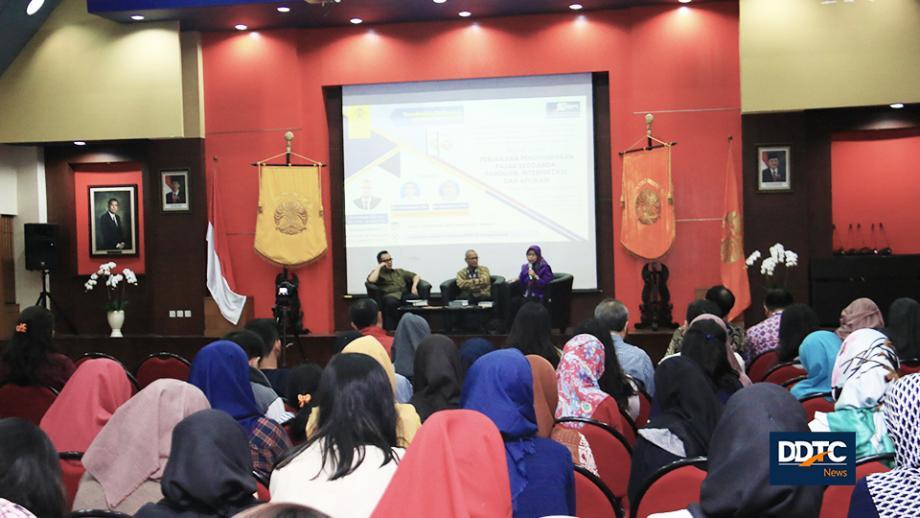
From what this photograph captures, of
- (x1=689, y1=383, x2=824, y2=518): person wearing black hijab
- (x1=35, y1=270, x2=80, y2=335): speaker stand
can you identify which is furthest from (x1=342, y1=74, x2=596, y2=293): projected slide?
(x1=689, y1=383, x2=824, y2=518): person wearing black hijab

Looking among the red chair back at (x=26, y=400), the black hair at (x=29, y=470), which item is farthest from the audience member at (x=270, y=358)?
the black hair at (x=29, y=470)

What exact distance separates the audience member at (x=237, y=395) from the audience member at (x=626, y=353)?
2.21 metres

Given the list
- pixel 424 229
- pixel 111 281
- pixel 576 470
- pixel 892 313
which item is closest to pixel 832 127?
pixel 424 229

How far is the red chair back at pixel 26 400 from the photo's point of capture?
5.61m

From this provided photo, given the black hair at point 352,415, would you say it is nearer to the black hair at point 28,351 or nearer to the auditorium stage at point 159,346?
the black hair at point 28,351

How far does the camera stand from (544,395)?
3889mm

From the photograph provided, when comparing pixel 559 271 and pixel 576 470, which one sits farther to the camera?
pixel 559 271

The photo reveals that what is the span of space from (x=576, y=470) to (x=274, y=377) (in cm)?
261

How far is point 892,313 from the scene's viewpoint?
582 cm

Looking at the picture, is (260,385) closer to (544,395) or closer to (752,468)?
(544,395)

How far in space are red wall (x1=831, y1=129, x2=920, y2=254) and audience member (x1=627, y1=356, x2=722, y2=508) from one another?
31.3 feet

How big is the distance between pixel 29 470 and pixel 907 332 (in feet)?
15.8

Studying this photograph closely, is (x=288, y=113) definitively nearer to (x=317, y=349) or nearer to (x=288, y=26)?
(x=288, y=26)

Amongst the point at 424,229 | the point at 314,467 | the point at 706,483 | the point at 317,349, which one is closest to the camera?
the point at 706,483
